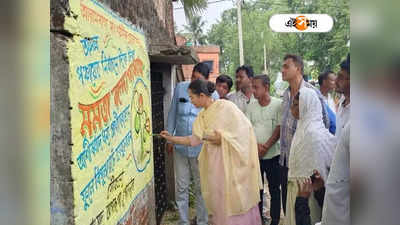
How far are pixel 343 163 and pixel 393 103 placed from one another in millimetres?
1094

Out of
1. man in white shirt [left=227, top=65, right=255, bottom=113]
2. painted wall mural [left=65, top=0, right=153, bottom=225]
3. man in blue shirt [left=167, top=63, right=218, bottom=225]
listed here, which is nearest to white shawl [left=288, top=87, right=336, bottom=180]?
painted wall mural [left=65, top=0, right=153, bottom=225]

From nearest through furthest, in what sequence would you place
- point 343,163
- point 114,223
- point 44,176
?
point 44,176, point 343,163, point 114,223

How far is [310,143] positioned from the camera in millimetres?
3113

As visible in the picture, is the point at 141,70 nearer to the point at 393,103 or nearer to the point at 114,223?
the point at 114,223

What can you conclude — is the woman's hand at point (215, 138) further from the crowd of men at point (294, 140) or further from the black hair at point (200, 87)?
the crowd of men at point (294, 140)

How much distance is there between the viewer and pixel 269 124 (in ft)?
14.3

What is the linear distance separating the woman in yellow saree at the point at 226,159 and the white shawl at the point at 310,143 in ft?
1.83

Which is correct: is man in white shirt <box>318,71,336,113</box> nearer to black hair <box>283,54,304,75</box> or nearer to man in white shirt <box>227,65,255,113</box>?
man in white shirt <box>227,65,255,113</box>

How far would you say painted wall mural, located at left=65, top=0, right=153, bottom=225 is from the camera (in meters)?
1.82

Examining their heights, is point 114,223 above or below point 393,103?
below

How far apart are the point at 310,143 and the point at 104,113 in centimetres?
160

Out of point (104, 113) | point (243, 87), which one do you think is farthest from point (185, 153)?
point (104, 113)

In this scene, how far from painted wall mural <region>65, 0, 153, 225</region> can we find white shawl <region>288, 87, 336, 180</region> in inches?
46.5

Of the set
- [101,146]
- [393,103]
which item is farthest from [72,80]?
[393,103]
